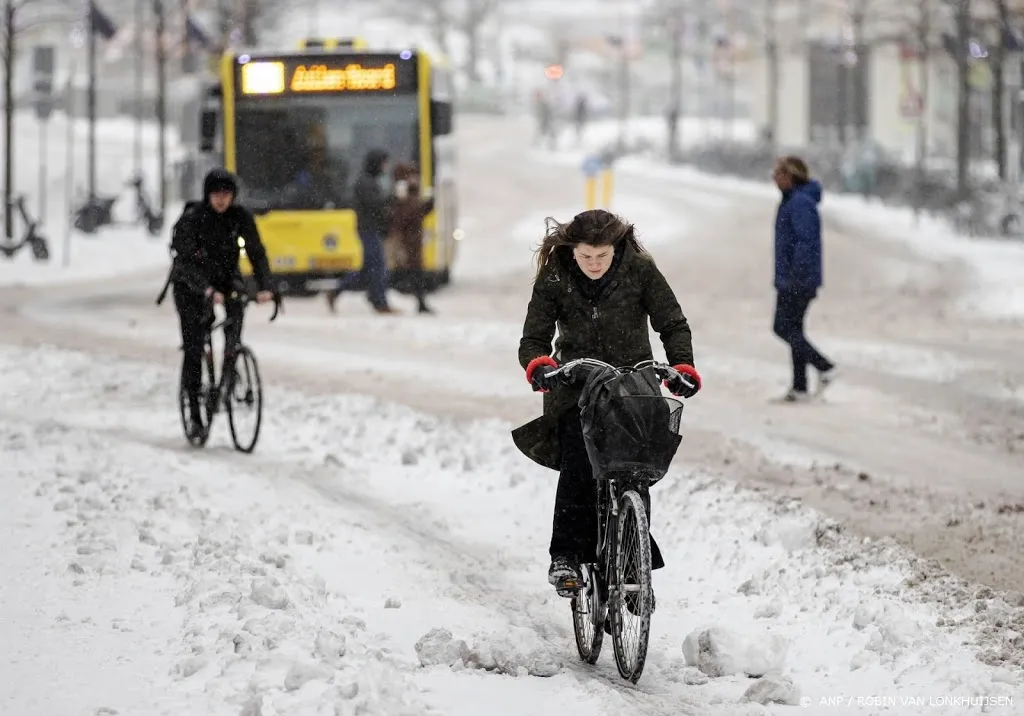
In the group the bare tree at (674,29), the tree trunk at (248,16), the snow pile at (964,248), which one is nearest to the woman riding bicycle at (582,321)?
the snow pile at (964,248)

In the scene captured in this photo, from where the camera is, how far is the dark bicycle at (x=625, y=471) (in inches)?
230

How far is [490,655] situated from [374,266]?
1429 cm

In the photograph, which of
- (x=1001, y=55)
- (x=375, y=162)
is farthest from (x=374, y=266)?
(x=1001, y=55)

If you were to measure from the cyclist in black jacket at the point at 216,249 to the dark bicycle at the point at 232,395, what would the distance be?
6.2 inches

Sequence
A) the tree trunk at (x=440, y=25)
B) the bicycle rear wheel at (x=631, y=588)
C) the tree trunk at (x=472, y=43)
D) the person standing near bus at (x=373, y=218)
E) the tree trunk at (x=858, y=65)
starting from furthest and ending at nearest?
1. the tree trunk at (x=472, y=43)
2. the tree trunk at (x=440, y=25)
3. the tree trunk at (x=858, y=65)
4. the person standing near bus at (x=373, y=218)
5. the bicycle rear wheel at (x=631, y=588)

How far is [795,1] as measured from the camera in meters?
65.4

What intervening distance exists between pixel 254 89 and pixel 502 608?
49.2ft

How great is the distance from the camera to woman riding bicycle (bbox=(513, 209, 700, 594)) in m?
6.11

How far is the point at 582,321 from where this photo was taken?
6211 millimetres

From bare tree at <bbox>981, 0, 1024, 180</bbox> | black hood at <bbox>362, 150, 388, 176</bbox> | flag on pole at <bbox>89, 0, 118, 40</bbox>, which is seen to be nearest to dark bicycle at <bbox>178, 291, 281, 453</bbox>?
black hood at <bbox>362, 150, 388, 176</bbox>

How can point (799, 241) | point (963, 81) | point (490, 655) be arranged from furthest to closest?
point (963, 81) < point (799, 241) < point (490, 655)

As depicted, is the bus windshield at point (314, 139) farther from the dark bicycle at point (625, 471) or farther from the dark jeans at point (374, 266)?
the dark bicycle at point (625, 471)

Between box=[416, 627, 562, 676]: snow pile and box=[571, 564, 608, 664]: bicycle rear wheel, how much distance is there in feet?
0.37

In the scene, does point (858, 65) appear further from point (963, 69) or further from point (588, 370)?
point (588, 370)
